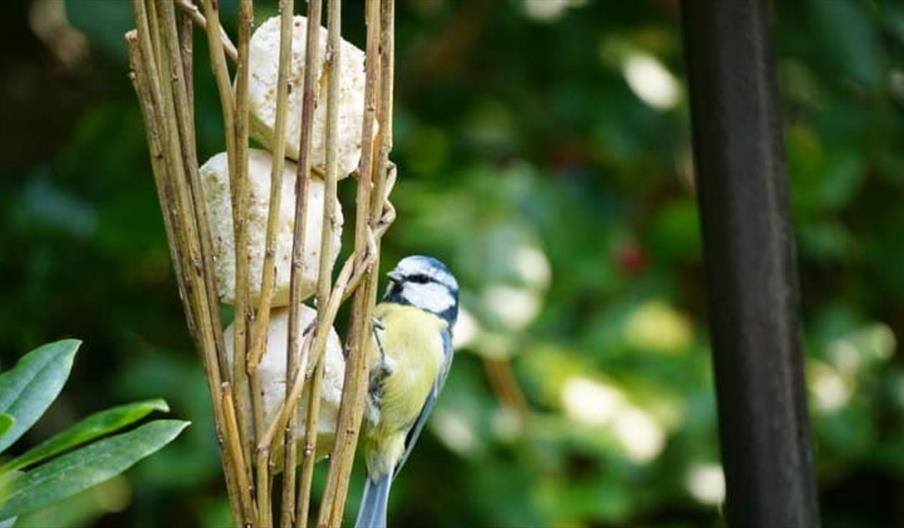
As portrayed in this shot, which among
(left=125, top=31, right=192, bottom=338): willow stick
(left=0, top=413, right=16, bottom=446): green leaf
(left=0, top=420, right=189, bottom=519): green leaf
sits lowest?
(left=0, top=420, right=189, bottom=519): green leaf

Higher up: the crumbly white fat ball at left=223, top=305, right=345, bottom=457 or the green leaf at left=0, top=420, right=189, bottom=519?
the crumbly white fat ball at left=223, top=305, right=345, bottom=457

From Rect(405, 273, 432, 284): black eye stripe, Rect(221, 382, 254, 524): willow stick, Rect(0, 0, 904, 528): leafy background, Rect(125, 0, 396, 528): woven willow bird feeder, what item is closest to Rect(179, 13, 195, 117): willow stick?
Rect(125, 0, 396, 528): woven willow bird feeder

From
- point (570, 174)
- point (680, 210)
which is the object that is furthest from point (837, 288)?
point (570, 174)

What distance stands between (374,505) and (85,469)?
175 mm

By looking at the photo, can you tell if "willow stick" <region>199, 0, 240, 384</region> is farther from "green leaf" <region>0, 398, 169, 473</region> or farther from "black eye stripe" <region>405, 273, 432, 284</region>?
"black eye stripe" <region>405, 273, 432, 284</region>

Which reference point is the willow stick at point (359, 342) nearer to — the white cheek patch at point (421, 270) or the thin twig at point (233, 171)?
the thin twig at point (233, 171)

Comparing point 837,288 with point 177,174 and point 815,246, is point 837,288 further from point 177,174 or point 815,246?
point 177,174

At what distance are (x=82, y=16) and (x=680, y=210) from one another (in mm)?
809

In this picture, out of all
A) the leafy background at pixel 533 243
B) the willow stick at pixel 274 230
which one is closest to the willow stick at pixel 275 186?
the willow stick at pixel 274 230

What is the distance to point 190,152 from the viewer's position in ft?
2.02

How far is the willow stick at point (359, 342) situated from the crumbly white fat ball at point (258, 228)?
0.02m

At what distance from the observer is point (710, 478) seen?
1633 mm

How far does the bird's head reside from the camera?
814 mm

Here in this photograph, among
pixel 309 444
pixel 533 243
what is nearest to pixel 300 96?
pixel 309 444
